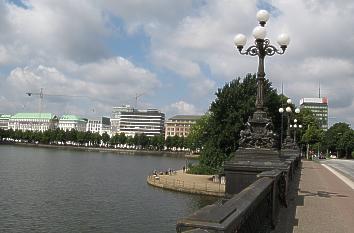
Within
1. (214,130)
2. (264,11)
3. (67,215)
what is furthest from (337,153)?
(264,11)

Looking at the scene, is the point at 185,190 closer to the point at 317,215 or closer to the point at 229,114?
the point at 229,114

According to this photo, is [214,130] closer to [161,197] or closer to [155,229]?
[161,197]

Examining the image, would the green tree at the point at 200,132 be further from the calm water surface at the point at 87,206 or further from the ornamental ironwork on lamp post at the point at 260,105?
the ornamental ironwork on lamp post at the point at 260,105

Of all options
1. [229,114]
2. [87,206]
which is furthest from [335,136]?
[87,206]

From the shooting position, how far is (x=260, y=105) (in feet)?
53.5

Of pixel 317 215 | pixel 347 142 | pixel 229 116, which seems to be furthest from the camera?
pixel 347 142

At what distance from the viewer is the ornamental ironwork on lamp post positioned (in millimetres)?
15930

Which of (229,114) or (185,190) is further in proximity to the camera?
(229,114)

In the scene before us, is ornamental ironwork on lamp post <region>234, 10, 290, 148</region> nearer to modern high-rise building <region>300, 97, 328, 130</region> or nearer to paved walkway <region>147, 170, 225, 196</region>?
paved walkway <region>147, 170, 225, 196</region>

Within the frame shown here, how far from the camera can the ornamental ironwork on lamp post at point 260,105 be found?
15930 millimetres

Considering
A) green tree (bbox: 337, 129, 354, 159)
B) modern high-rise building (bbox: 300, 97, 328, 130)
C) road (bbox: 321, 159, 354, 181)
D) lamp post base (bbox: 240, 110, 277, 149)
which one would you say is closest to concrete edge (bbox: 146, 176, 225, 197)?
road (bbox: 321, 159, 354, 181)

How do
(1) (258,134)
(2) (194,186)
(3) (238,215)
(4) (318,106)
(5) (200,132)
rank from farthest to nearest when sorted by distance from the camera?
(4) (318,106)
(5) (200,132)
(2) (194,186)
(1) (258,134)
(3) (238,215)

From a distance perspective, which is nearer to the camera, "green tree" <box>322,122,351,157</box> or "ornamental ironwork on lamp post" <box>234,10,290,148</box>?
"ornamental ironwork on lamp post" <box>234,10,290,148</box>

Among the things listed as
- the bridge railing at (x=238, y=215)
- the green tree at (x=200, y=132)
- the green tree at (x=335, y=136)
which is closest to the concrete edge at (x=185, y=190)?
the green tree at (x=200, y=132)
